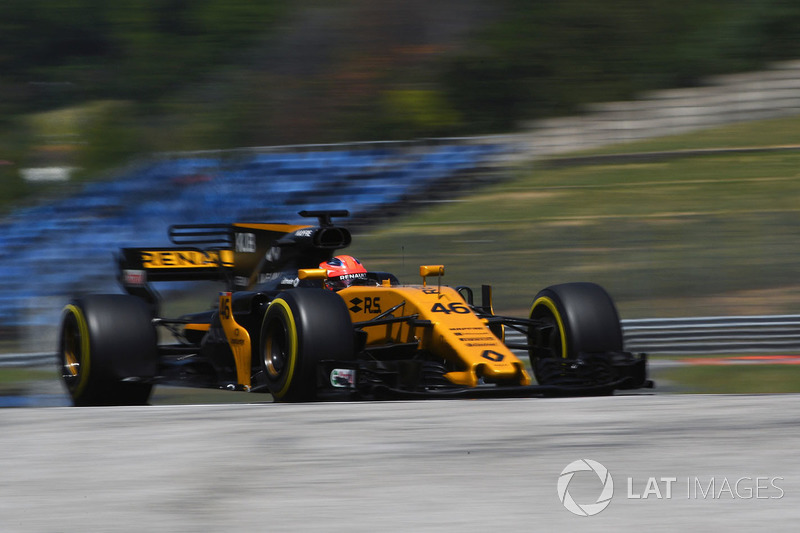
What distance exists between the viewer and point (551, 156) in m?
18.2

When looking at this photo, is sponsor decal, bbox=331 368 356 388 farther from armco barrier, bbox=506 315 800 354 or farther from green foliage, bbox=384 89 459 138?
green foliage, bbox=384 89 459 138

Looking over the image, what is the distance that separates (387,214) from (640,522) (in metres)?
12.3

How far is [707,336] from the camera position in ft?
31.2

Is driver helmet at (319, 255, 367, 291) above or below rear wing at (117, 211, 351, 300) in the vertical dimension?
below

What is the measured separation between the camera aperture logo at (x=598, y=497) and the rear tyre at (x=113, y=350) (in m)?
4.09

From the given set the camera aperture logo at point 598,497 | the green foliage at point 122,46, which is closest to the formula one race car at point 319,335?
the camera aperture logo at point 598,497

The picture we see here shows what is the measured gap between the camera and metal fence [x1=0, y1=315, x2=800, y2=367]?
9.39 m

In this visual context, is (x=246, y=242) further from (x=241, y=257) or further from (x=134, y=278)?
(x=134, y=278)

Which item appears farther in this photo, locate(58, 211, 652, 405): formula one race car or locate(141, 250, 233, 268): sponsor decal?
locate(141, 250, 233, 268): sponsor decal

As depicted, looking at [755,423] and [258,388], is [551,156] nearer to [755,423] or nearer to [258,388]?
[258,388]

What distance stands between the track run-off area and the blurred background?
6.16 metres

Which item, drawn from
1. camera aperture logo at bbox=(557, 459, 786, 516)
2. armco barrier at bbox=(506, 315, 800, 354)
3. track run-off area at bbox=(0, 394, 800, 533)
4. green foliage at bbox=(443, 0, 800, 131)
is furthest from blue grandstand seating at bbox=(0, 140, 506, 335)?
camera aperture logo at bbox=(557, 459, 786, 516)

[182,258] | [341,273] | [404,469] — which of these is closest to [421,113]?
[182,258]

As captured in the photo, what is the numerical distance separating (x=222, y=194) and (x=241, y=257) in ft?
28.7
